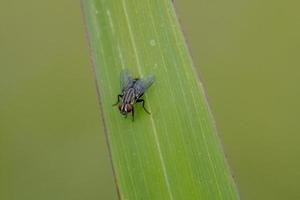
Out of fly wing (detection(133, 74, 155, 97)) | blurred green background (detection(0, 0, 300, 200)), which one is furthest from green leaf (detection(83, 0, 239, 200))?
blurred green background (detection(0, 0, 300, 200))

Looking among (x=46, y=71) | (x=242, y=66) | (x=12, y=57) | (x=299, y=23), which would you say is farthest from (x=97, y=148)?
(x=299, y=23)

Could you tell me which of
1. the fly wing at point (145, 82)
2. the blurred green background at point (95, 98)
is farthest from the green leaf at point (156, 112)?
the blurred green background at point (95, 98)

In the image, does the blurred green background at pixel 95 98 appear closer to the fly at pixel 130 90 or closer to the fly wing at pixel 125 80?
the fly at pixel 130 90

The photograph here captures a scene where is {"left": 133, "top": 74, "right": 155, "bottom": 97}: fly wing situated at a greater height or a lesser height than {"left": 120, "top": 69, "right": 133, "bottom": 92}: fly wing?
lesser

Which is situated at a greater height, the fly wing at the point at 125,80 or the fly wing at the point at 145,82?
the fly wing at the point at 125,80

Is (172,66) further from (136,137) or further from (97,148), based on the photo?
(97,148)

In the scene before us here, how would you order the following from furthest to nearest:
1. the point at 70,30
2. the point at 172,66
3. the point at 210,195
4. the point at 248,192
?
the point at 70,30 → the point at 248,192 → the point at 172,66 → the point at 210,195

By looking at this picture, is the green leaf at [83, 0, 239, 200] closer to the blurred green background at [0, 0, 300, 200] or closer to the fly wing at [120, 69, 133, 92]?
the fly wing at [120, 69, 133, 92]

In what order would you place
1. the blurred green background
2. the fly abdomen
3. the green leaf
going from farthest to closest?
the blurred green background, the fly abdomen, the green leaf
